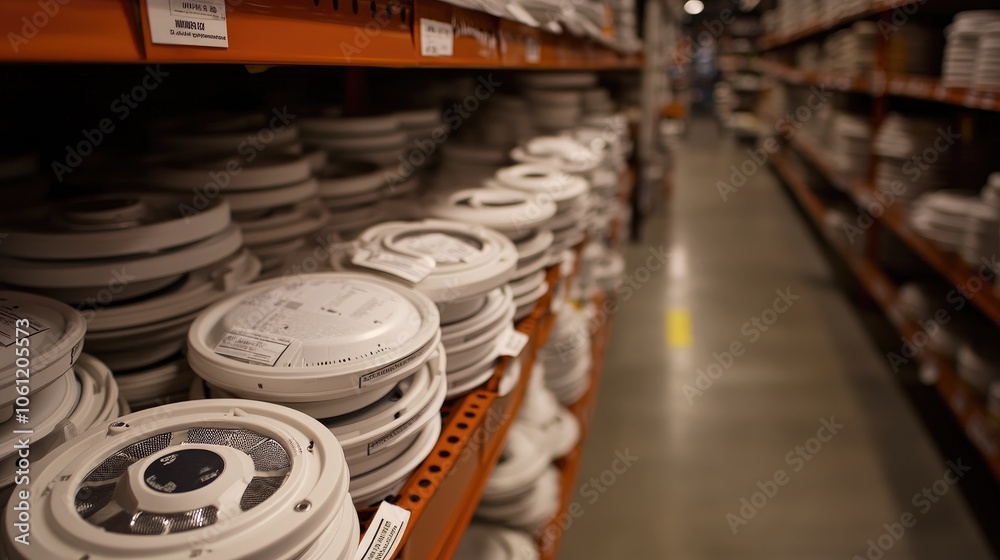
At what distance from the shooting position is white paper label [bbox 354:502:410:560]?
2.17 feet

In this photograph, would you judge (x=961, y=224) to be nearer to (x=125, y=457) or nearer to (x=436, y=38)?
(x=436, y=38)

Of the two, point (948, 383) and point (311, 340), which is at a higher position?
point (311, 340)

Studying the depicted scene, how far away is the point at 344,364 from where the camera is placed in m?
0.71

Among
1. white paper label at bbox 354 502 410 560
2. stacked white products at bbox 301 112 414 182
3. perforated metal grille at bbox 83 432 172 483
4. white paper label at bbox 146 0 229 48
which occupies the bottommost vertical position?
white paper label at bbox 354 502 410 560

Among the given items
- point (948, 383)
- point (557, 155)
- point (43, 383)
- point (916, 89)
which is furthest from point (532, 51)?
point (916, 89)

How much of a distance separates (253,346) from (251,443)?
0.52 feet

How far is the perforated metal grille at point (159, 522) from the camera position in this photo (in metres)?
0.48

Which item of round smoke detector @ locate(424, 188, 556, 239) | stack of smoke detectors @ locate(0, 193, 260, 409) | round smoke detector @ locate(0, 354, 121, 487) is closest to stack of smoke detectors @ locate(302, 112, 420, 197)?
round smoke detector @ locate(424, 188, 556, 239)

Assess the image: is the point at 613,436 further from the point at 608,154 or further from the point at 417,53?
the point at 417,53

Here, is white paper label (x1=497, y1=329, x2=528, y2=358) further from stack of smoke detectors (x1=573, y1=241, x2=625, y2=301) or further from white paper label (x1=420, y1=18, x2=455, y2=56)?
stack of smoke detectors (x1=573, y1=241, x2=625, y2=301)

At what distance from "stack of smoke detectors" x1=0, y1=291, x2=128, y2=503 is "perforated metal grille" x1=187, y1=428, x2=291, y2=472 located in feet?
0.43

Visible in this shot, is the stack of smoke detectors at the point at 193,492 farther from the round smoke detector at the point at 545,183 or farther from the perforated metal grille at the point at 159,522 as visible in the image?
the round smoke detector at the point at 545,183

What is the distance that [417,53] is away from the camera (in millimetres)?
898

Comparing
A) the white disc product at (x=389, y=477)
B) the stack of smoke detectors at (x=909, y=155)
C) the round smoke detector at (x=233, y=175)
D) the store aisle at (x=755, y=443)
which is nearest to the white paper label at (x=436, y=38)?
the round smoke detector at (x=233, y=175)
